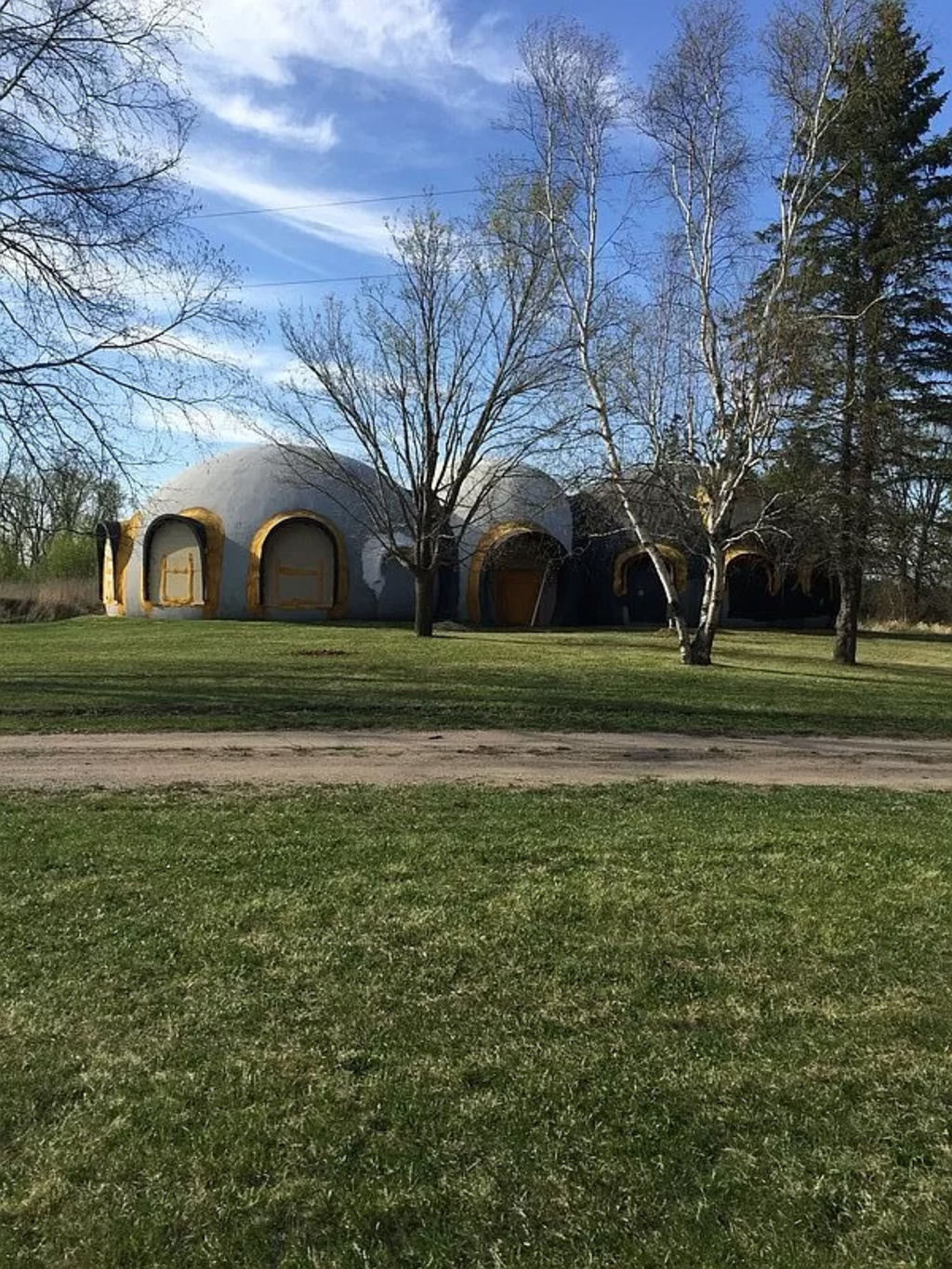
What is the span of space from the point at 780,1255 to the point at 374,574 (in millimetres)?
36578

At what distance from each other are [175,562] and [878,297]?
985 inches

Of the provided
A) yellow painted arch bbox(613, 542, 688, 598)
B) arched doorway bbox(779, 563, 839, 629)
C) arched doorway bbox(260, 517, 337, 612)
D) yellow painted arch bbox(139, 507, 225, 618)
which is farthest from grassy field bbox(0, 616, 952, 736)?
arched doorway bbox(779, 563, 839, 629)

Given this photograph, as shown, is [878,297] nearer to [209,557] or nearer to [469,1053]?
[209,557]

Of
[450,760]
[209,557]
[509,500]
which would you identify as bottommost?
[450,760]

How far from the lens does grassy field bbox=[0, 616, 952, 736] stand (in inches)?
532

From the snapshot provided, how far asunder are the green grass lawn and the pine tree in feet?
72.2

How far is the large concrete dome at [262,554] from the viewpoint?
123ft

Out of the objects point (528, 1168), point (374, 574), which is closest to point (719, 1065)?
point (528, 1168)

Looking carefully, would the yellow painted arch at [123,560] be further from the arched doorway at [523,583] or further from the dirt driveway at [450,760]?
the dirt driveway at [450,760]

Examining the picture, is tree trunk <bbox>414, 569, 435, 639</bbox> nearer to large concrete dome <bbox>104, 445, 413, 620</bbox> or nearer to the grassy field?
the grassy field

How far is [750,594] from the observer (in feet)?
140

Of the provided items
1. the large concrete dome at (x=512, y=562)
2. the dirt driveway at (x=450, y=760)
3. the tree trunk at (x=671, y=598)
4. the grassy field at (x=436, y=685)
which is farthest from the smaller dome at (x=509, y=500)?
the dirt driveway at (x=450, y=760)

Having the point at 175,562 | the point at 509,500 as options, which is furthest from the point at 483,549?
the point at 175,562

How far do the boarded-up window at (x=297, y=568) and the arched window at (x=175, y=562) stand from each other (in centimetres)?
241
